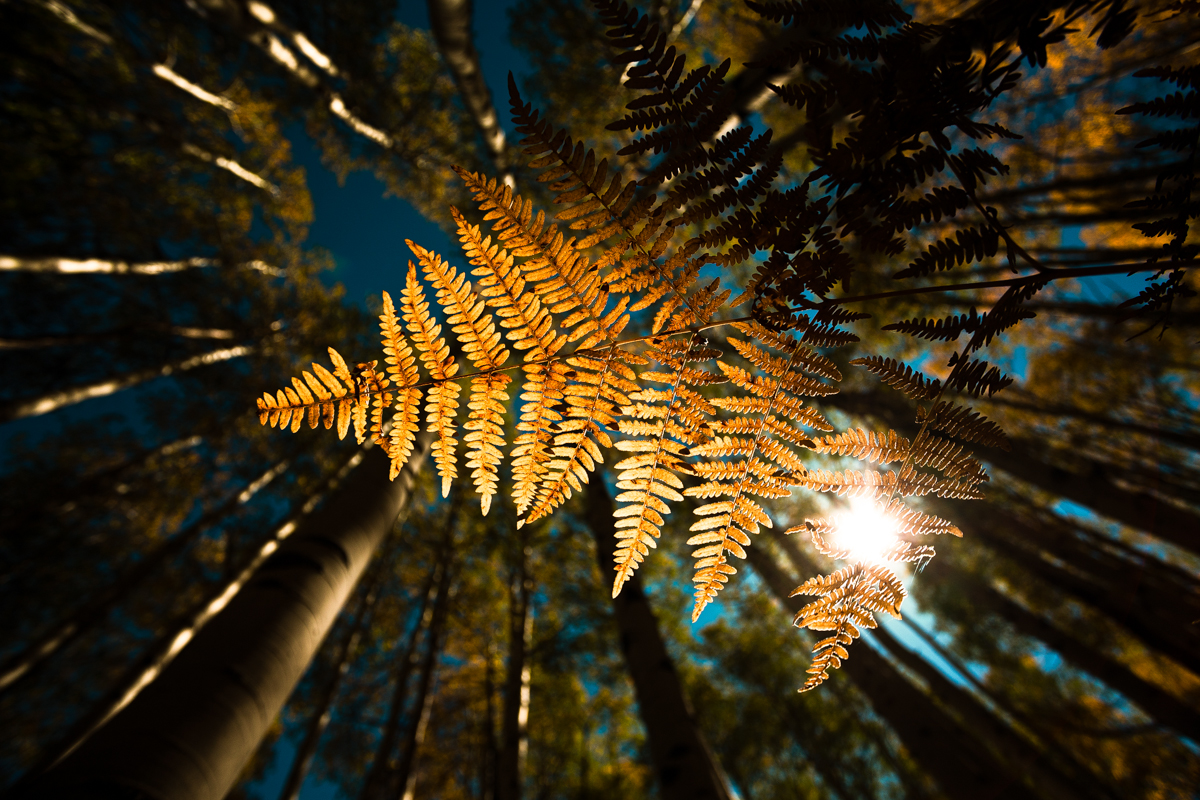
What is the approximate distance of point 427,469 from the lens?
19.1 feet

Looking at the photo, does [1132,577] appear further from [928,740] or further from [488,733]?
[488,733]

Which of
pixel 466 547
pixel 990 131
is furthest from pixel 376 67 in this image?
pixel 990 131

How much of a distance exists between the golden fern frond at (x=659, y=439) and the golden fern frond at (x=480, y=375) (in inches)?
9.2

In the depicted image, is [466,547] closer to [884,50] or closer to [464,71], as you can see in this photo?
[464,71]

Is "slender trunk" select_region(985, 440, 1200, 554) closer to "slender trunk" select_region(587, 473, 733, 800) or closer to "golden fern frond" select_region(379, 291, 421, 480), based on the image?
"slender trunk" select_region(587, 473, 733, 800)

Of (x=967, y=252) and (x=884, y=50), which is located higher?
(x=884, y=50)

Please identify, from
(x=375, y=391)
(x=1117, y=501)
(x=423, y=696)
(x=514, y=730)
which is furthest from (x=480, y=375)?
(x=423, y=696)

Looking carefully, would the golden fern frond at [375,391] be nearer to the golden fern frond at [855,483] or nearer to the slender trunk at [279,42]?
the golden fern frond at [855,483]

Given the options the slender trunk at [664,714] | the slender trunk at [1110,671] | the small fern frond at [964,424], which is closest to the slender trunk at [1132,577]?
the slender trunk at [1110,671]

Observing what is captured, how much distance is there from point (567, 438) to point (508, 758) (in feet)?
17.4

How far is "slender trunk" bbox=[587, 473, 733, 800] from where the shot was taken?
1.71m

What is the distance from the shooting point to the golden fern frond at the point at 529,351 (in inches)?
29.2

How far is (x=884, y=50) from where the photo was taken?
691 millimetres

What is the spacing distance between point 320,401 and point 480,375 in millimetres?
258
